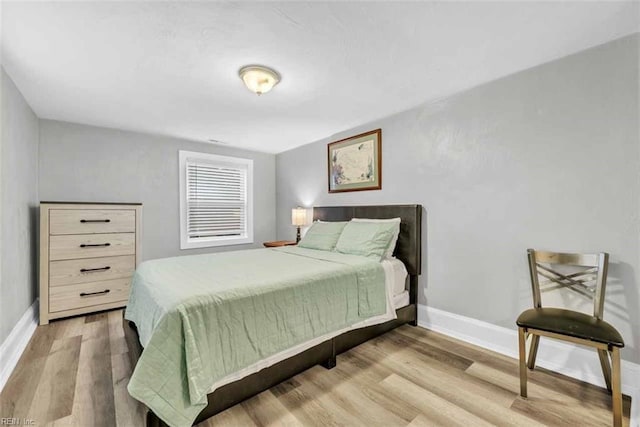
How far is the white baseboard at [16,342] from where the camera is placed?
1.86 metres

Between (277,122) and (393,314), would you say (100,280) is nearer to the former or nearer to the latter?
(277,122)

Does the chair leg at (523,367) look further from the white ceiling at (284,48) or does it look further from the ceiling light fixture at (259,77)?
the ceiling light fixture at (259,77)

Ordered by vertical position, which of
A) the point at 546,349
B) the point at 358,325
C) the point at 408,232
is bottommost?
the point at 546,349

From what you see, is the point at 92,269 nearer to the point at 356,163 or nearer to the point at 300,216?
the point at 300,216

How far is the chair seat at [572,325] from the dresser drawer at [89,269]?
3.80 metres

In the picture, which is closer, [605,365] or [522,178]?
[605,365]

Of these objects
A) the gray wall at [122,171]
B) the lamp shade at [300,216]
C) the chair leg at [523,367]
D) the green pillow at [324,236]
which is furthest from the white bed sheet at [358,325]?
the gray wall at [122,171]

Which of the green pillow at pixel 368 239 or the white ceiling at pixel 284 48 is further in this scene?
the green pillow at pixel 368 239

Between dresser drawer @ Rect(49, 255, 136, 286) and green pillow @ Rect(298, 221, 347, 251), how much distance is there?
206cm

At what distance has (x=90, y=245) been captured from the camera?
295 cm

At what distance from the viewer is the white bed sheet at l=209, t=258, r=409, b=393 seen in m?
1.53

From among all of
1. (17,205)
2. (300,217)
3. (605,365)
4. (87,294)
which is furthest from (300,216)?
(605,365)

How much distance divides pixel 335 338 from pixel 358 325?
223mm

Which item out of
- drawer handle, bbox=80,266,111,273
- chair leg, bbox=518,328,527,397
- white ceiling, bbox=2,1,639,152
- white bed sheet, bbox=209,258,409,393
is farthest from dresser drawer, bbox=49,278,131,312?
chair leg, bbox=518,328,527,397
